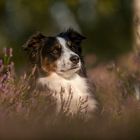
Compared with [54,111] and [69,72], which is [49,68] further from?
[54,111]

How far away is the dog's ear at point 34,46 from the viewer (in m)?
9.59

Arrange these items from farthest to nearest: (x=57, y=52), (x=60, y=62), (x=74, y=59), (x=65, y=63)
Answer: (x=57, y=52), (x=60, y=62), (x=65, y=63), (x=74, y=59)

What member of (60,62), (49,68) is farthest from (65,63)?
(49,68)

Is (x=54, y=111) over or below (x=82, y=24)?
below

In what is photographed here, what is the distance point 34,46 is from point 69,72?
2.05ft

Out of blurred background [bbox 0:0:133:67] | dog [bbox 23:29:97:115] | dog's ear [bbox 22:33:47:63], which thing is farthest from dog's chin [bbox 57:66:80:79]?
blurred background [bbox 0:0:133:67]

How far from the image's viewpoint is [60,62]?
945 cm

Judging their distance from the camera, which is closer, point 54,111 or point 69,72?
point 54,111

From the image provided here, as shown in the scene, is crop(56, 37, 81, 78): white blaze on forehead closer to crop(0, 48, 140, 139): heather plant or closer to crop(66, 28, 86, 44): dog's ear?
crop(66, 28, 86, 44): dog's ear

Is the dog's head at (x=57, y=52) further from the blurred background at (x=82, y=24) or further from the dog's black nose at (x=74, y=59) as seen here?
the blurred background at (x=82, y=24)

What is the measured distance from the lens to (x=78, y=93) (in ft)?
30.2

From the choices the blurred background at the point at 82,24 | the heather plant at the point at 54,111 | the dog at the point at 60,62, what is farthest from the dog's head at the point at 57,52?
the blurred background at the point at 82,24

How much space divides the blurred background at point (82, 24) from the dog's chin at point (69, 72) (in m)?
27.5

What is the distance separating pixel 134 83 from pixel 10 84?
4254 mm
